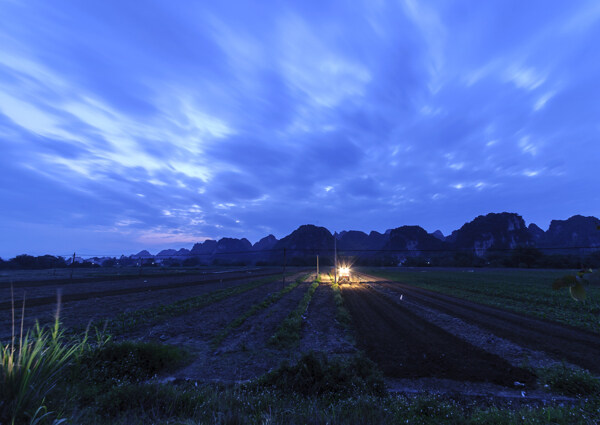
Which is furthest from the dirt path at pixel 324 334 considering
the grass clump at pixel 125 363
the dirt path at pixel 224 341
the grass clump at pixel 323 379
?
the grass clump at pixel 125 363

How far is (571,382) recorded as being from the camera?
19.9 feet

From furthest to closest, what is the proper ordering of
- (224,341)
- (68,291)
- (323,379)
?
(68,291) → (224,341) → (323,379)

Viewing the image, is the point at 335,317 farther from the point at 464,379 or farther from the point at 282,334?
the point at 464,379

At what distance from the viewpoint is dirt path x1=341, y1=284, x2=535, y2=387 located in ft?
23.0

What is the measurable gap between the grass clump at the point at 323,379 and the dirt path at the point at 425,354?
162cm

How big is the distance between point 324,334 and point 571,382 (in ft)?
24.6

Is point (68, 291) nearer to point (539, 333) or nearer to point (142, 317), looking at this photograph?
point (142, 317)

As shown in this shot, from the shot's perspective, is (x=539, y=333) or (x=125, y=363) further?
(x=539, y=333)

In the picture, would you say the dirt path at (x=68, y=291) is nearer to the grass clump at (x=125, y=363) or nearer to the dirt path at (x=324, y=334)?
the grass clump at (x=125, y=363)

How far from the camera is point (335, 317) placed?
1445 centimetres

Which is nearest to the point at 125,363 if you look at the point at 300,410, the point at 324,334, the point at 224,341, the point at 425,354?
the point at 224,341

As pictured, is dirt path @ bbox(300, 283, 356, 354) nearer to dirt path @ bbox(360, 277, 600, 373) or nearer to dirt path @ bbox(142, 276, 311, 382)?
dirt path @ bbox(142, 276, 311, 382)

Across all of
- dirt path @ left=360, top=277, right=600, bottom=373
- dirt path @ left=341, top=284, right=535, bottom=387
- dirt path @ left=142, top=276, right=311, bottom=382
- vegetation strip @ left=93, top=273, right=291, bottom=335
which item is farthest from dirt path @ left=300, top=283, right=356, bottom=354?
vegetation strip @ left=93, top=273, right=291, bottom=335

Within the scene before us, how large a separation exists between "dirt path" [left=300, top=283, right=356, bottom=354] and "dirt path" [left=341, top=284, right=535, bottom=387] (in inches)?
28.4
